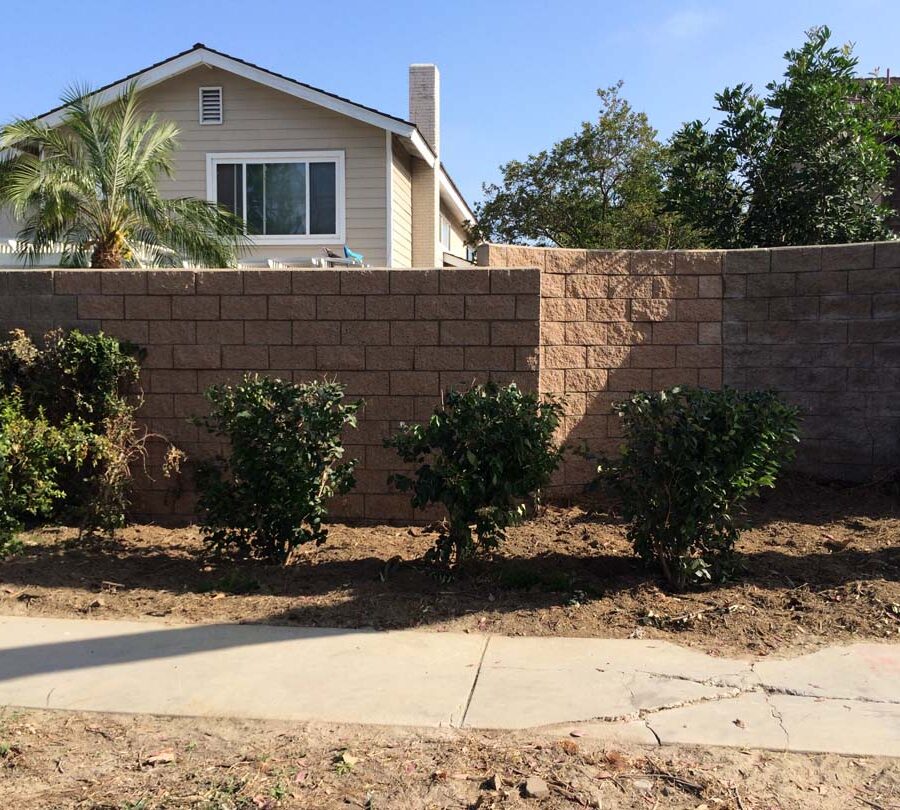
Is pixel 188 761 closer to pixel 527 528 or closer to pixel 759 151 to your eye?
pixel 527 528

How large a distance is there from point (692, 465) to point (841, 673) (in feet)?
4.74

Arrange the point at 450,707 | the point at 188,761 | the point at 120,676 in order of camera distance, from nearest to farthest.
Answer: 1. the point at 188,761
2. the point at 450,707
3. the point at 120,676

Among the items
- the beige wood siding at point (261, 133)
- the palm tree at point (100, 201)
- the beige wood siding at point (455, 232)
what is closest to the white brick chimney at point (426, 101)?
the beige wood siding at point (455, 232)

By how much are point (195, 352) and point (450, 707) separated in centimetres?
444

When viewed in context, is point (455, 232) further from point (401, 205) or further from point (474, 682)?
point (474, 682)

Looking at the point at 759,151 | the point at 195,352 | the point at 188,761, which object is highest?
the point at 759,151

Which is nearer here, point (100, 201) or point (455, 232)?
point (100, 201)

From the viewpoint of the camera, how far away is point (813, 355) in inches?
319

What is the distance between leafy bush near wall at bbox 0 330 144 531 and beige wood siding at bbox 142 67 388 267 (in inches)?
322

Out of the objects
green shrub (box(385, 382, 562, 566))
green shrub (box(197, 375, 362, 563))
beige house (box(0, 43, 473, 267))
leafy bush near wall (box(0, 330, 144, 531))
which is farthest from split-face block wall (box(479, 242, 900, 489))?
beige house (box(0, 43, 473, 267))

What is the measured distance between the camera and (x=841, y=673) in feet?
15.3

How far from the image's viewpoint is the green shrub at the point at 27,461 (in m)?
6.53

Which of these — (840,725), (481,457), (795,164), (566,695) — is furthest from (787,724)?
(795,164)

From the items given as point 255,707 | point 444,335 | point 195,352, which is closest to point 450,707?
point 255,707
